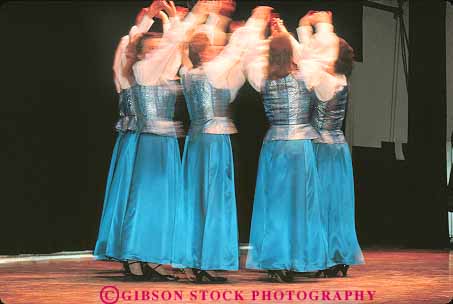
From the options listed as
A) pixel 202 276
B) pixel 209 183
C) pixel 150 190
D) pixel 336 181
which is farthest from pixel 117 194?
pixel 336 181

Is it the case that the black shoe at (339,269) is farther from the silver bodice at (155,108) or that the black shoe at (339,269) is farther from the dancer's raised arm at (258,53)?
the silver bodice at (155,108)

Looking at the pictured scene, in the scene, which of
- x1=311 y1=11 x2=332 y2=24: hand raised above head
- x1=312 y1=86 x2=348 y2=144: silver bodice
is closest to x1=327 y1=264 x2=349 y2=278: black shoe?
x1=312 y1=86 x2=348 y2=144: silver bodice

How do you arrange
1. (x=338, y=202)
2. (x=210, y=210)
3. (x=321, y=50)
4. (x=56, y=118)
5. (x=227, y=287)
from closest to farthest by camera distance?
(x=227, y=287), (x=210, y=210), (x=321, y=50), (x=338, y=202), (x=56, y=118)

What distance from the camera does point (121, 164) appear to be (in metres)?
5.09

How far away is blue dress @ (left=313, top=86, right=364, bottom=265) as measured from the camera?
5.54 m

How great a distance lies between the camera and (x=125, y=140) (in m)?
5.12

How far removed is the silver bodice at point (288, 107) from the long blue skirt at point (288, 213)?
65 mm

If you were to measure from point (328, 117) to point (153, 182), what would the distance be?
1377 mm

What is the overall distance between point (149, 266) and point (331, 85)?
174 centimetres

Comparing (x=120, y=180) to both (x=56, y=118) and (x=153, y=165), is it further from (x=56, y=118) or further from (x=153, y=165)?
(x=56, y=118)

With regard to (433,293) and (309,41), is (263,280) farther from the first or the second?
(309,41)

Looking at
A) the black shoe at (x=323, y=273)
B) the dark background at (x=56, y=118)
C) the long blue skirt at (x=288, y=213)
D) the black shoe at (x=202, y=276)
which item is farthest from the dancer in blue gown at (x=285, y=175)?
the dark background at (x=56, y=118)

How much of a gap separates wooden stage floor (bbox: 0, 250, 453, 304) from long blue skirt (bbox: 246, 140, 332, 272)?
16cm

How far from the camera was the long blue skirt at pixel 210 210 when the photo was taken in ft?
15.7
